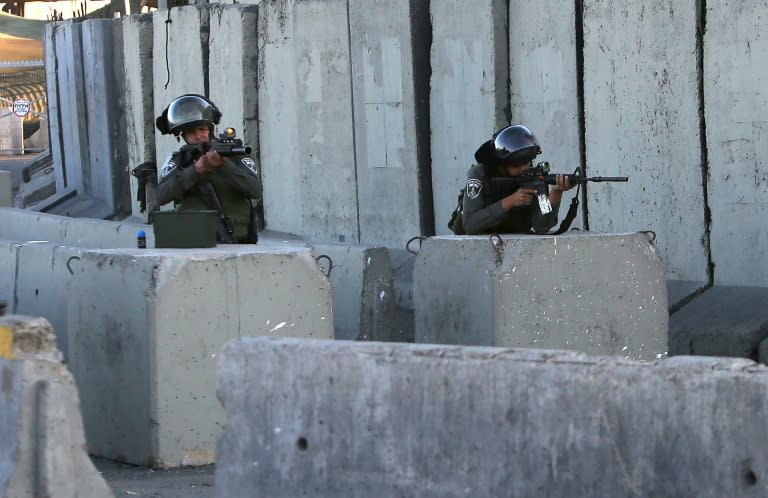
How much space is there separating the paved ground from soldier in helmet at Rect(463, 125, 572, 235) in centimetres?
210

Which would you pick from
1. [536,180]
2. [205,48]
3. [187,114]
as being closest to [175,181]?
[187,114]

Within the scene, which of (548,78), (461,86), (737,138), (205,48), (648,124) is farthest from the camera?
(205,48)

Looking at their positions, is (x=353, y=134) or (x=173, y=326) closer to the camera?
(x=173, y=326)

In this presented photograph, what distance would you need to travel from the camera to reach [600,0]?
1232cm

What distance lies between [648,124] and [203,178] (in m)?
3.66

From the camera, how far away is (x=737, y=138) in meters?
11.1

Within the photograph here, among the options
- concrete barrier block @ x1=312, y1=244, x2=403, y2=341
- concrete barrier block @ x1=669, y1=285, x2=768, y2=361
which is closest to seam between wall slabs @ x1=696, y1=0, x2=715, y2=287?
concrete barrier block @ x1=669, y1=285, x2=768, y2=361

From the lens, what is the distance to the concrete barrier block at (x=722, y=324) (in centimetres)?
1048

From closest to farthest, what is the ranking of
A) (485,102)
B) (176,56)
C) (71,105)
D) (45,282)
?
1. (45,282)
2. (485,102)
3. (176,56)
4. (71,105)

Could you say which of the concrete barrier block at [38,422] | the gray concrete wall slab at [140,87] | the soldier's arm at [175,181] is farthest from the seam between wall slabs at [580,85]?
the gray concrete wall slab at [140,87]

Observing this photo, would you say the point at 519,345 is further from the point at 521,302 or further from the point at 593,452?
the point at 593,452

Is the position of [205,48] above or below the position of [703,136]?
above

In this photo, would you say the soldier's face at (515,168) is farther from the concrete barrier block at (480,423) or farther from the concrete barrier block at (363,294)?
the concrete barrier block at (480,423)

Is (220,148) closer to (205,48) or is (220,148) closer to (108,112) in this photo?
(205,48)
